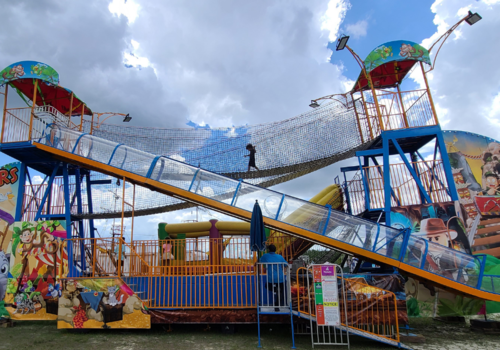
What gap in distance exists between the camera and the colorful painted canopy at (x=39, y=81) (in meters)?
11.7

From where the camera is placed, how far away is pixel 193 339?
311 inches

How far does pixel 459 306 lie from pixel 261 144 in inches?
325

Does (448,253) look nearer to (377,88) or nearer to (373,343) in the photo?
(373,343)

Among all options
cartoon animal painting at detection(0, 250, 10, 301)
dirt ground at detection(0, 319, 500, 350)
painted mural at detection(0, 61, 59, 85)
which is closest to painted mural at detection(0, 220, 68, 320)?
cartoon animal painting at detection(0, 250, 10, 301)

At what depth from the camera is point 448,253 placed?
28.0 ft

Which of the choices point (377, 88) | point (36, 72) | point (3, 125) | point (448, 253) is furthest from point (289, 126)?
point (3, 125)

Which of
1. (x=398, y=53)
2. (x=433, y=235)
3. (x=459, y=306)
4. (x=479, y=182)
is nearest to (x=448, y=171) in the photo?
(x=433, y=235)

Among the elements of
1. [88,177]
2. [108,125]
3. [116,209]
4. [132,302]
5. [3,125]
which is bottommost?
[132,302]

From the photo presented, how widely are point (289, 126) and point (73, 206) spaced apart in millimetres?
9668

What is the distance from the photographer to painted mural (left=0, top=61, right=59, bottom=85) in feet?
38.2

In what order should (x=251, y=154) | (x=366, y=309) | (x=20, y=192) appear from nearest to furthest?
1. (x=366, y=309)
2. (x=20, y=192)
3. (x=251, y=154)

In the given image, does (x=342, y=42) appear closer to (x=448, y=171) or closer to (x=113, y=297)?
(x=448, y=171)

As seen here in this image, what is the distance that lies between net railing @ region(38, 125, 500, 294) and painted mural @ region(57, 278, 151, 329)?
3107mm

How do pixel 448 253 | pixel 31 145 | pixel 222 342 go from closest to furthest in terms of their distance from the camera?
pixel 222 342, pixel 448 253, pixel 31 145
